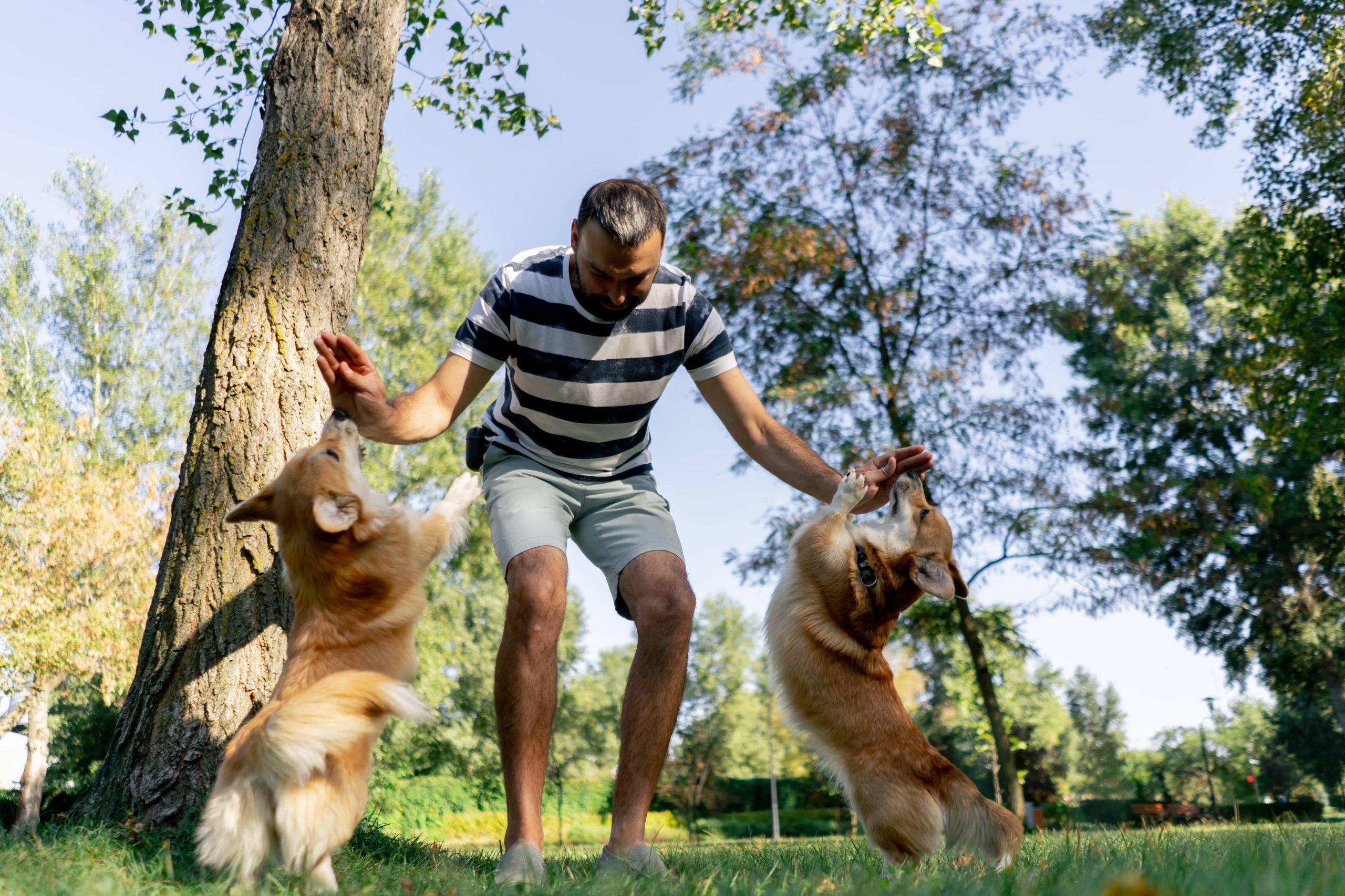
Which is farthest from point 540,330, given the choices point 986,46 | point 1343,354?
point 1343,354

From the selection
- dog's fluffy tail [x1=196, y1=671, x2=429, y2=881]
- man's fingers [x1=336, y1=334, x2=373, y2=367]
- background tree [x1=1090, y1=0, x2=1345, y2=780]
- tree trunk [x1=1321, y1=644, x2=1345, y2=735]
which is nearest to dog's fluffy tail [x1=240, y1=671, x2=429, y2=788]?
dog's fluffy tail [x1=196, y1=671, x2=429, y2=881]

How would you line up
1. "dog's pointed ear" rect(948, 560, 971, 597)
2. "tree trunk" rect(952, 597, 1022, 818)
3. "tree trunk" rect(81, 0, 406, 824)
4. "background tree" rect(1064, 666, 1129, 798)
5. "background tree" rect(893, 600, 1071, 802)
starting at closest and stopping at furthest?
"tree trunk" rect(81, 0, 406, 824), "dog's pointed ear" rect(948, 560, 971, 597), "tree trunk" rect(952, 597, 1022, 818), "background tree" rect(893, 600, 1071, 802), "background tree" rect(1064, 666, 1129, 798)

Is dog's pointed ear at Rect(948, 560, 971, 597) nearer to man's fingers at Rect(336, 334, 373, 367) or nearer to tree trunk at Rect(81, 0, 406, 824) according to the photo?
man's fingers at Rect(336, 334, 373, 367)

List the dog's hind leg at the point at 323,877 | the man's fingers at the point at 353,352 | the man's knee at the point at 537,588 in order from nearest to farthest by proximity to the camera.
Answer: the dog's hind leg at the point at 323,877, the man's fingers at the point at 353,352, the man's knee at the point at 537,588

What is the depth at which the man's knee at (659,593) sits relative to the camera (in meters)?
3.48

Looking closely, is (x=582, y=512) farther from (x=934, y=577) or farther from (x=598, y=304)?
(x=934, y=577)

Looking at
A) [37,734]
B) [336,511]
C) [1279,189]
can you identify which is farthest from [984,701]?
[37,734]

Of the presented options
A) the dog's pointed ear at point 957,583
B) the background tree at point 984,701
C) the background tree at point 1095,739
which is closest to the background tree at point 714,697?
the background tree at point 984,701

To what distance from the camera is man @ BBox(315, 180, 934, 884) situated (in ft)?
10.7

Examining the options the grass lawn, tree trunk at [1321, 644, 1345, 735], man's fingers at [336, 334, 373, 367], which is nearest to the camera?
the grass lawn

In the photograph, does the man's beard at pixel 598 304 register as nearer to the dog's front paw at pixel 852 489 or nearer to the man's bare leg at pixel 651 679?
the man's bare leg at pixel 651 679

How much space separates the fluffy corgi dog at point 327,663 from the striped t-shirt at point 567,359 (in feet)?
1.31

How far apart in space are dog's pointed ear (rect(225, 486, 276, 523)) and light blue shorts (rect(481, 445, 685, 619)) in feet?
2.70

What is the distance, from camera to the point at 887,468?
3.97 meters
